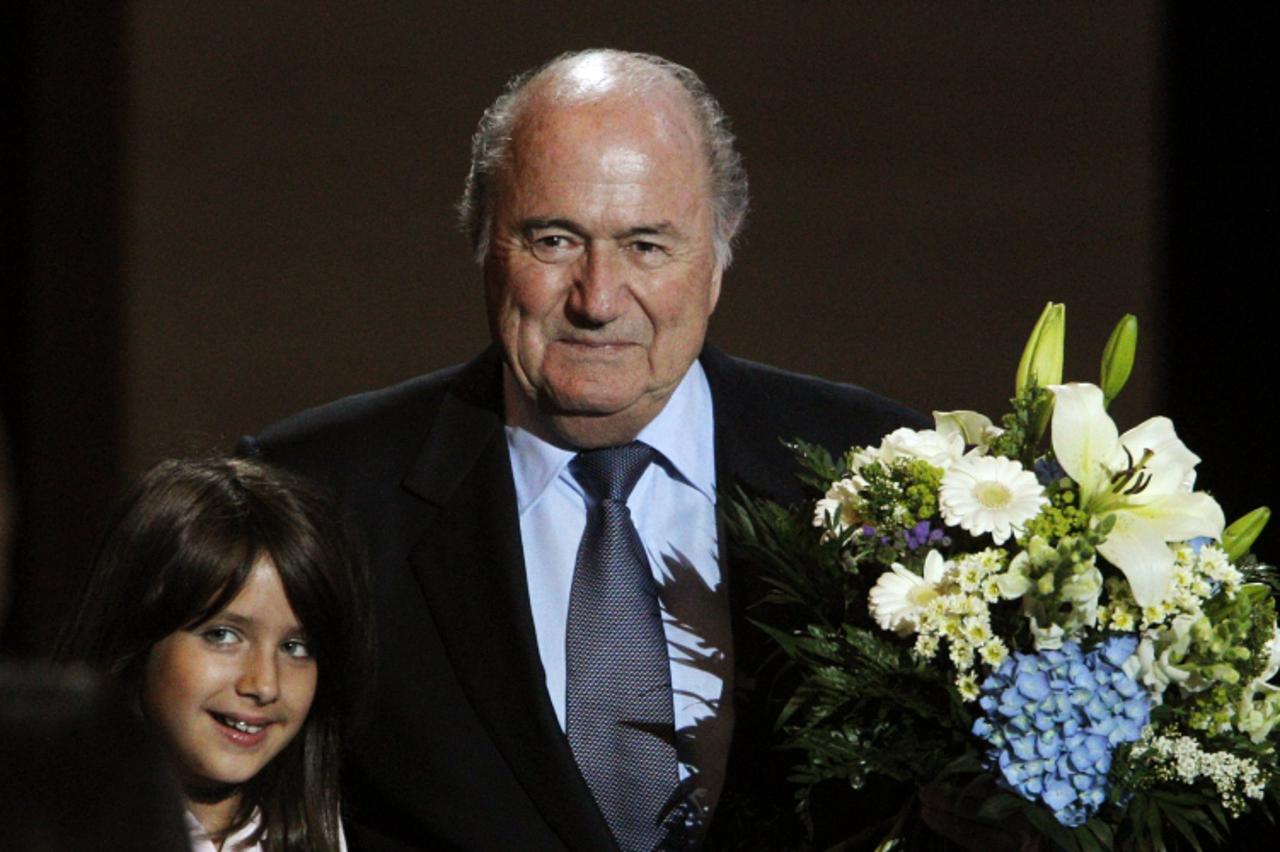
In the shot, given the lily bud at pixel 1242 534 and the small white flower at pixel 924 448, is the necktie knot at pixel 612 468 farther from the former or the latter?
the lily bud at pixel 1242 534

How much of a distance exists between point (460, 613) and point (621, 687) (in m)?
0.20

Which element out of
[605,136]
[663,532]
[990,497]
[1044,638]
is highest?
[605,136]

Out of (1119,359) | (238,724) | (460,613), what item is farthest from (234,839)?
(1119,359)

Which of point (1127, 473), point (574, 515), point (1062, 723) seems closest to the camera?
point (1062, 723)

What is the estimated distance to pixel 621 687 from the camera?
2.05 metres

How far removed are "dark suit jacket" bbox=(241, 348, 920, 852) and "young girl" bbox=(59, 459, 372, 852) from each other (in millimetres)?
63

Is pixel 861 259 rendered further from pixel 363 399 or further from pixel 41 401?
pixel 41 401

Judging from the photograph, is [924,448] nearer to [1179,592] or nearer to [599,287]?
[1179,592]

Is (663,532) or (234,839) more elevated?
(663,532)

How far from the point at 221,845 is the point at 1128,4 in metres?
2.08

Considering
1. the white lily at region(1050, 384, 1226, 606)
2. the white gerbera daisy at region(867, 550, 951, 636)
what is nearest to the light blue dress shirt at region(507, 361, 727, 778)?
the white gerbera daisy at region(867, 550, 951, 636)

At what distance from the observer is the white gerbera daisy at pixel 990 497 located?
5.64ft

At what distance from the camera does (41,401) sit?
3.55 m

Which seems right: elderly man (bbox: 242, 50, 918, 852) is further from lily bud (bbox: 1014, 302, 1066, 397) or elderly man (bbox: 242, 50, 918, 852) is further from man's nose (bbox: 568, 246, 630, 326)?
lily bud (bbox: 1014, 302, 1066, 397)
